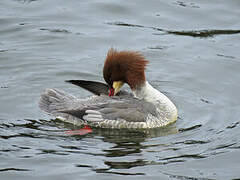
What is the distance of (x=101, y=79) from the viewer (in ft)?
36.2

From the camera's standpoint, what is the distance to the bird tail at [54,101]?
9414mm

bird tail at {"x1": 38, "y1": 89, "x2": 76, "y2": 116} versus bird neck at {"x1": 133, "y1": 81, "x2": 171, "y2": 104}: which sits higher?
bird neck at {"x1": 133, "y1": 81, "x2": 171, "y2": 104}

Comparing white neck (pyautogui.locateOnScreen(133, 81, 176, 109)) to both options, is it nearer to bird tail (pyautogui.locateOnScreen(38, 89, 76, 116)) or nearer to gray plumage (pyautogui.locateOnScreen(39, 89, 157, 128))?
gray plumage (pyautogui.locateOnScreen(39, 89, 157, 128))

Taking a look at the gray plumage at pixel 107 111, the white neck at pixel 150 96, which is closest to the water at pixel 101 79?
the gray plumage at pixel 107 111

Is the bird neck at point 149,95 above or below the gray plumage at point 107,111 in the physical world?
above

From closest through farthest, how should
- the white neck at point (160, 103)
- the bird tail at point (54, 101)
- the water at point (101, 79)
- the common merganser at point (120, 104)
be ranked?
the water at point (101, 79), the common merganser at point (120, 104), the white neck at point (160, 103), the bird tail at point (54, 101)

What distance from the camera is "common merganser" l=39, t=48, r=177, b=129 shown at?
9109mm

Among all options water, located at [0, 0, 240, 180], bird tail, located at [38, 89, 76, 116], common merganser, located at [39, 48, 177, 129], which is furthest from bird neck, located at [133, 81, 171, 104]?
bird tail, located at [38, 89, 76, 116]

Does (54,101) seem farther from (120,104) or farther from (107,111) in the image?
(120,104)

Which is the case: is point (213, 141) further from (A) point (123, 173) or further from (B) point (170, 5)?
(B) point (170, 5)

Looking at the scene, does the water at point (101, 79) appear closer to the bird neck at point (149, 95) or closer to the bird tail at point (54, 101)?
the bird tail at point (54, 101)

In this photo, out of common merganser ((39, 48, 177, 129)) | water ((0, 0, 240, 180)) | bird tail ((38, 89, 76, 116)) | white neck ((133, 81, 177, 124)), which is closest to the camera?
water ((0, 0, 240, 180))

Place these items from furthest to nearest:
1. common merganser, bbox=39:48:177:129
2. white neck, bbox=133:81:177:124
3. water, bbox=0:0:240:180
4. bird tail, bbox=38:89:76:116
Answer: bird tail, bbox=38:89:76:116 → white neck, bbox=133:81:177:124 → common merganser, bbox=39:48:177:129 → water, bbox=0:0:240:180

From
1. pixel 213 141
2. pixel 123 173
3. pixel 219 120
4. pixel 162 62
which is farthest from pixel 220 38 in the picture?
pixel 123 173
